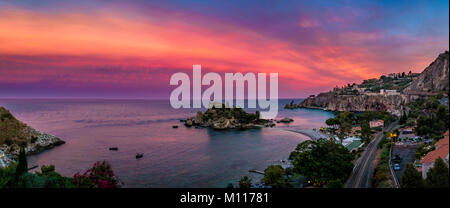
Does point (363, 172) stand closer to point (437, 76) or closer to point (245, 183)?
point (245, 183)

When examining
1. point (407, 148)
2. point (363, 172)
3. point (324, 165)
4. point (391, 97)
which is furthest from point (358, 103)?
point (324, 165)

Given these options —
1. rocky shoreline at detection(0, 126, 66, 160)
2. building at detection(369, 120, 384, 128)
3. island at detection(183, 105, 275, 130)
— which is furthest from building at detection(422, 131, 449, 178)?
island at detection(183, 105, 275, 130)

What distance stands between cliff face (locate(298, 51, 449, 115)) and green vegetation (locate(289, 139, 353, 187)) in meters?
4.05

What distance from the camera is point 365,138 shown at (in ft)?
86.3

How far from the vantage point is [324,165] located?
13.4m

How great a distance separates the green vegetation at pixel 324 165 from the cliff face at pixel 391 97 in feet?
13.3

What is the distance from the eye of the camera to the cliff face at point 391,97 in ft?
9.78

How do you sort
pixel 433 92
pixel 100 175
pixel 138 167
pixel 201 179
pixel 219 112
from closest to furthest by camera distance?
pixel 433 92 → pixel 100 175 → pixel 201 179 → pixel 138 167 → pixel 219 112

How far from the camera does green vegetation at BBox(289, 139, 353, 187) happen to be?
520 inches

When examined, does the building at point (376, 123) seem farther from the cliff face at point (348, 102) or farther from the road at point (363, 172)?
the cliff face at point (348, 102)
